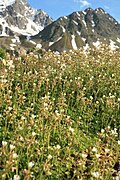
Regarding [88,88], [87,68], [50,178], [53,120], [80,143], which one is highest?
[87,68]

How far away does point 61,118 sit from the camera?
29.7 ft

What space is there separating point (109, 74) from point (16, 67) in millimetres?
3871

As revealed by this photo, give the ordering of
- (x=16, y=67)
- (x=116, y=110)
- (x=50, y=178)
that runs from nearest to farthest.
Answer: (x=50, y=178) < (x=116, y=110) < (x=16, y=67)

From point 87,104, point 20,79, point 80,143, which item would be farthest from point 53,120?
point 20,79

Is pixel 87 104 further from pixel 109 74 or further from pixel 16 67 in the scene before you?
pixel 16 67

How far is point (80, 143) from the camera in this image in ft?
31.4

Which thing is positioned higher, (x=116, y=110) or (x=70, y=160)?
(x=116, y=110)

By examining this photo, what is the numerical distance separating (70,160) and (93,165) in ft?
2.61

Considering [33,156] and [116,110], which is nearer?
[33,156]

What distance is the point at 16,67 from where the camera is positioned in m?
14.2

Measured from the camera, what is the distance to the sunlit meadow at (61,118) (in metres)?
7.52

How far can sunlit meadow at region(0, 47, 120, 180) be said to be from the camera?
7.52 meters

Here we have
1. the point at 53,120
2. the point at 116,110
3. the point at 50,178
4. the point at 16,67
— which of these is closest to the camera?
the point at 50,178

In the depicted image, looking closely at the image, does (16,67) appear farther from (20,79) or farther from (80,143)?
(80,143)
